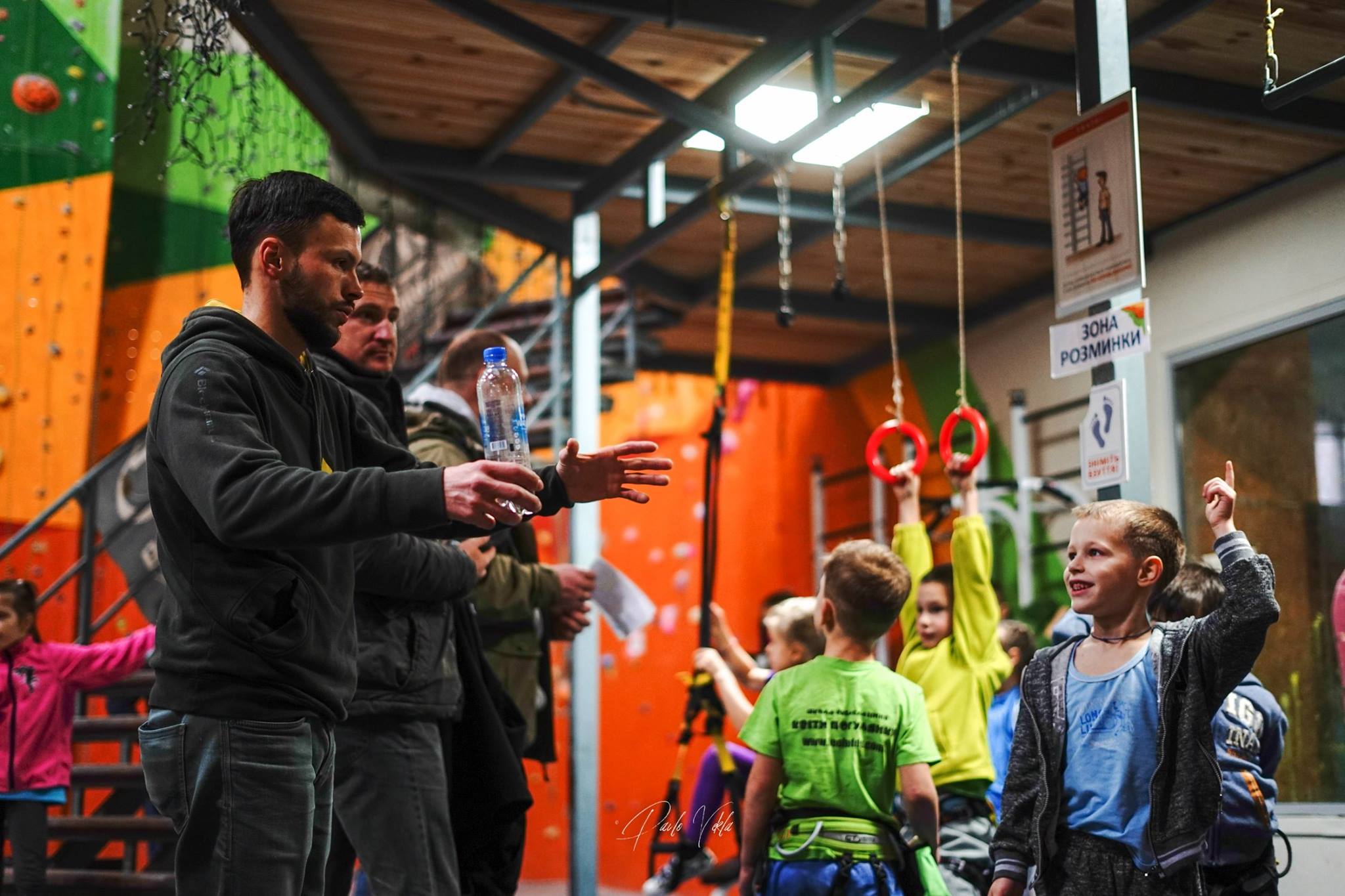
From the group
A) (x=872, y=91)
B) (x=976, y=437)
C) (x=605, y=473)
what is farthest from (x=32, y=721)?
(x=872, y=91)

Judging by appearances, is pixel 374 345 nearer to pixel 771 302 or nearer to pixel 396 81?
pixel 396 81

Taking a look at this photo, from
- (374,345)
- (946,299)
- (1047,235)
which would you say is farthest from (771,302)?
(374,345)

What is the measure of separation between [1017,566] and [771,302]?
2.00 m

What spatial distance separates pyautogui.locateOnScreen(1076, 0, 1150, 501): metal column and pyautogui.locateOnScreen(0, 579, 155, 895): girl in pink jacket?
136 inches

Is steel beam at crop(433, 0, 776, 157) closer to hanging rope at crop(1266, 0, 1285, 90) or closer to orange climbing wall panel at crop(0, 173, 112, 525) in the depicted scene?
hanging rope at crop(1266, 0, 1285, 90)

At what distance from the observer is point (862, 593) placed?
3.41m

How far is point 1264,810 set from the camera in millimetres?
3145

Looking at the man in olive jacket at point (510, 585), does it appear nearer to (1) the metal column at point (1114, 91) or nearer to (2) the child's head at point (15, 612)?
(1) the metal column at point (1114, 91)

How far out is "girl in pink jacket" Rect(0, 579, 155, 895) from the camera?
5016 millimetres

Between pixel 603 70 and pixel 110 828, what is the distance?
11.5ft

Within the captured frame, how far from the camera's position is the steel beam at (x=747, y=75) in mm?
5016

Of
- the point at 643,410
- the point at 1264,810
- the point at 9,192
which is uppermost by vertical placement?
the point at 9,192

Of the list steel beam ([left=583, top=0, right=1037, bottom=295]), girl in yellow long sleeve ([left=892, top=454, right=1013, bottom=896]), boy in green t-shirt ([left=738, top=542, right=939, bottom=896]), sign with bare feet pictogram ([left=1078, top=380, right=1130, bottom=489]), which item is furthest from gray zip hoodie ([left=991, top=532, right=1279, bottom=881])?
steel beam ([left=583, top=0, right=1037, bottom=295])

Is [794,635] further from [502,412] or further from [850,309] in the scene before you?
[850,309]
